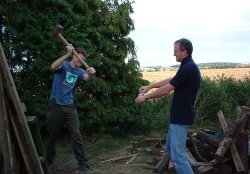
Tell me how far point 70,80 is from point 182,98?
7.66ft

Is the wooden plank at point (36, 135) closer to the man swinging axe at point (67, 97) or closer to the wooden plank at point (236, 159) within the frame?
the man swinging axe at point (67, 97)

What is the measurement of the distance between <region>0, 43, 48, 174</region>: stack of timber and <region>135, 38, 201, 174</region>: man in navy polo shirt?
150cm

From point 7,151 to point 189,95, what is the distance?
2.45 metres

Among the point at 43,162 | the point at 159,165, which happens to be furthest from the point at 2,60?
the point at 159,165

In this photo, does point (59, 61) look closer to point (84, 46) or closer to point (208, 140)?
point (84, 46)

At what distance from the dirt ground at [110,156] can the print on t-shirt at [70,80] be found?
1544mm

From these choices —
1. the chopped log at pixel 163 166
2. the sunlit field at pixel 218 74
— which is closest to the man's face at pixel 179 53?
the chopped log at pixel 163 166

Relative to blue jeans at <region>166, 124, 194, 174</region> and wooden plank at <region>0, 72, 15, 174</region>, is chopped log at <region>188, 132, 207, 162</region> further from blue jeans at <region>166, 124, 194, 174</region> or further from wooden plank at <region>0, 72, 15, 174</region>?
wooden plank at <region>0, 72, 15, 174</region>

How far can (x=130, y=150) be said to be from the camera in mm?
9328

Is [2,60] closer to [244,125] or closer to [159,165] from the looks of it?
[159,165]

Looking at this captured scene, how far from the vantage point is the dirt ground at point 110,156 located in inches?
308

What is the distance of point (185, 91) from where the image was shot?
573cm

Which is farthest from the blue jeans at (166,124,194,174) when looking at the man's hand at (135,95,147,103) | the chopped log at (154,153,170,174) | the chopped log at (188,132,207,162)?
the chopped log at (188,132,207,162)

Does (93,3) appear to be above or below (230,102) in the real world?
above
